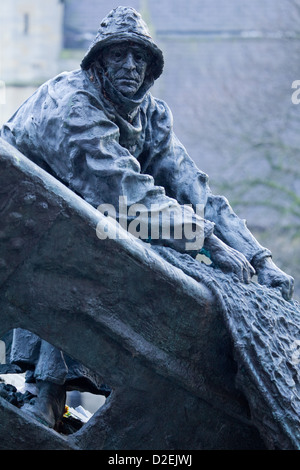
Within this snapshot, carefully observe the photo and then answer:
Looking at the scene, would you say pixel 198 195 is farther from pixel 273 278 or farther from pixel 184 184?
pixel 273 278

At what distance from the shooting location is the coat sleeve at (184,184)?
5.66 meters

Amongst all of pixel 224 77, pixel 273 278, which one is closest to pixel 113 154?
pixel 273 278

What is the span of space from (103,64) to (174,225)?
0.88m

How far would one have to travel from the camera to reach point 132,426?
16.5 ft

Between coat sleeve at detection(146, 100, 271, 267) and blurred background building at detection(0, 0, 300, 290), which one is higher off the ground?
coat sleeve at detection(146, 100, 271, 267)

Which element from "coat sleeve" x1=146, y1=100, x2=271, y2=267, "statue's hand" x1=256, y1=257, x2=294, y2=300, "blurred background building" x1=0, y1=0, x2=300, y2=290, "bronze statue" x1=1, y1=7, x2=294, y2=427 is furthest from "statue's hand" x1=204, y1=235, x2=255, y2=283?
"blurred background building" x1=0, y1=0, x2=300, y2=290

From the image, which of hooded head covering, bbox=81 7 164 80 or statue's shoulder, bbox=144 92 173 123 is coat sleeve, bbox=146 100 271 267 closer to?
statue's shoulder, bbox=144 92 173 123

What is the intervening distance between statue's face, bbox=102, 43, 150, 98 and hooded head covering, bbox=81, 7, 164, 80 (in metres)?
0.04

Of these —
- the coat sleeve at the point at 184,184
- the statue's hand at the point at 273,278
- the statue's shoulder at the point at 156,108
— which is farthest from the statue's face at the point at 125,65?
the statue's hand at the point at 273,278

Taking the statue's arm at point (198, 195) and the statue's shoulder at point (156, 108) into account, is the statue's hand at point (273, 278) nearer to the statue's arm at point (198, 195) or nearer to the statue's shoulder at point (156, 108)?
the statue's arm at point (198, 195)

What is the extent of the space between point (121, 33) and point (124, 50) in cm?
10

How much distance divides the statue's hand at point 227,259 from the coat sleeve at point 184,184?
0.34 metres

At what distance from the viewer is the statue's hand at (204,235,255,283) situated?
17.1 ft
